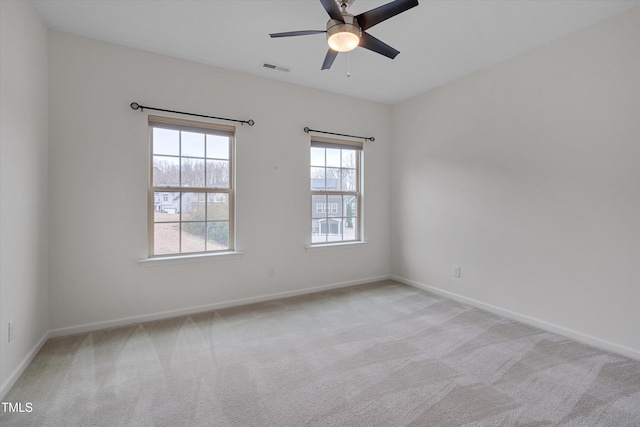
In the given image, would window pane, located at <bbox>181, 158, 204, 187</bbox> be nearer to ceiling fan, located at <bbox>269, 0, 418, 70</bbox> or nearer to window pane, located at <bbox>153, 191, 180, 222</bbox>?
window pane, located at <bbox>153, 191, 180, 222</bbox>

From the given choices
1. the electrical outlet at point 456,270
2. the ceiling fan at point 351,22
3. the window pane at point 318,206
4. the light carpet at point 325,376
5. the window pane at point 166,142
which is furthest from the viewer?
the window pane at point 318,206

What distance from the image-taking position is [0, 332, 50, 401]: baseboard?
6.11 feet

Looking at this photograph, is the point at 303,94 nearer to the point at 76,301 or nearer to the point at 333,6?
the point at 333,6

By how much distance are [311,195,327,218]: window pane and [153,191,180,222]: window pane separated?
1697 mm

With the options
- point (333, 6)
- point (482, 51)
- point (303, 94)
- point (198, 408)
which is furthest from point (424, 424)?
point (303, 94)

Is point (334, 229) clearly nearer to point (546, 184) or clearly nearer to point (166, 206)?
point (166, 206)

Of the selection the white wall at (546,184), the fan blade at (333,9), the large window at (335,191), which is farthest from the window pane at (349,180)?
the fan blade at (333,9)

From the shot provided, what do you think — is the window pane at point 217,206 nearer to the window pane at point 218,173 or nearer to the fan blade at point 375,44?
the window pane at point 218,173

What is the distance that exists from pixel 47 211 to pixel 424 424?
3.37 m

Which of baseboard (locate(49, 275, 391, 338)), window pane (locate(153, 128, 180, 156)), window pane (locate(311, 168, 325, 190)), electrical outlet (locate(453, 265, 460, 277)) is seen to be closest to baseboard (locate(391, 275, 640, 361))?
electrical outlet (locate(453, 265, 460, 277))

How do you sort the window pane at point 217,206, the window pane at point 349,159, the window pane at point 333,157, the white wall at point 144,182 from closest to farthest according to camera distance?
1. the white wall at point 144,182
2. the window pane at point 217,206
3. the window pane at point 333,157
4. the window pane at point 349,159

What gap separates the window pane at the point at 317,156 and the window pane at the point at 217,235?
56.8 inches

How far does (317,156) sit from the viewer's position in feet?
13.6

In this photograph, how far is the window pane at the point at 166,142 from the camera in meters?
3.15
